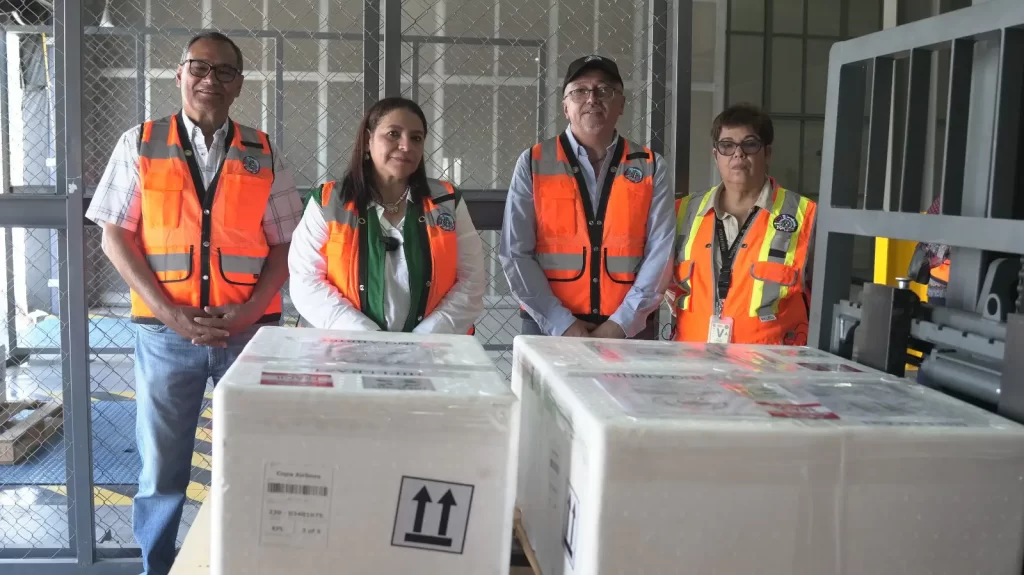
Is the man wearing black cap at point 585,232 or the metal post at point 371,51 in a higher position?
the metal post at point 371,51

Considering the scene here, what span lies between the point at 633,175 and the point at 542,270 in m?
0.47

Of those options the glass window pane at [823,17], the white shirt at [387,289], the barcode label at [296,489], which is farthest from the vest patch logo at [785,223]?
the glass window pane at [823,17]

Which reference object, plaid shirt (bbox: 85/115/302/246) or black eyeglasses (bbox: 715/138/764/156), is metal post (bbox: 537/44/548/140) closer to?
black eyeglasses (bbox: 715/138/764/156)

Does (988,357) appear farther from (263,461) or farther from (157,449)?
(157,449)

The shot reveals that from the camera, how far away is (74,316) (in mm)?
3164

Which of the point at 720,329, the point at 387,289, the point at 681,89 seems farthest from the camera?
the point at 681,89

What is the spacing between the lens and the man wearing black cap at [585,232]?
294 centimetres

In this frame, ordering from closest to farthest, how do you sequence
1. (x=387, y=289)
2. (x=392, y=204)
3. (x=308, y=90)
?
(x=387, y=289)
(x=392, y=204)
(x=308, y=90)

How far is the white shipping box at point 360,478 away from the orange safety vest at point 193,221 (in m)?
1.89

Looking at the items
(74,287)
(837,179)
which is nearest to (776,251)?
(837,179)

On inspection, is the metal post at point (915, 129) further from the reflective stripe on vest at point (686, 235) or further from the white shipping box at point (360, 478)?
the reflective stripe on vest at point (686, 235)

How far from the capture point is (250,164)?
295 cm

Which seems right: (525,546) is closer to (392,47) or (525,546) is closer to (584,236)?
(584,236)

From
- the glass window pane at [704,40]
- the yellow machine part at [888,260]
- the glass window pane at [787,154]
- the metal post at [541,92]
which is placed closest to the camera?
the metal post at [541,92]
